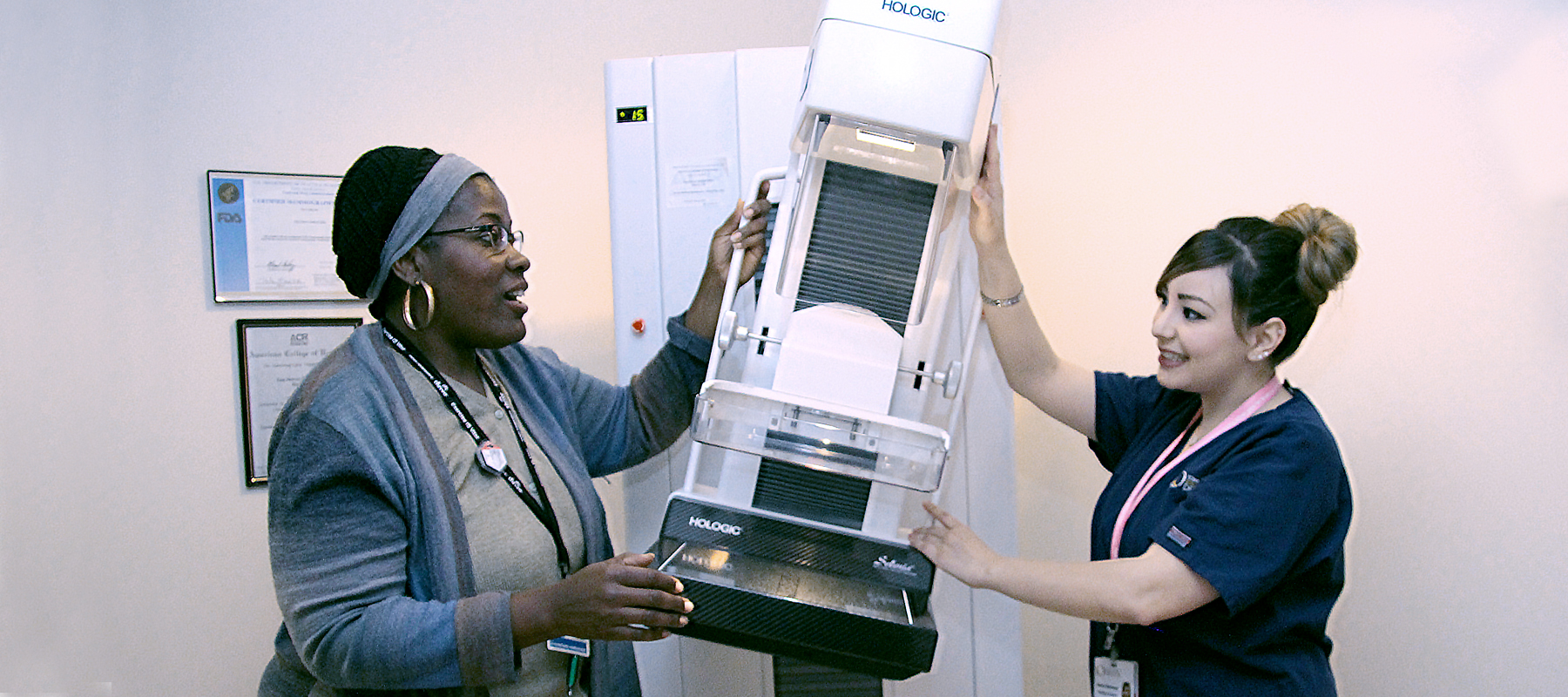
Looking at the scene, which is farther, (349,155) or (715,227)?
(349,155)

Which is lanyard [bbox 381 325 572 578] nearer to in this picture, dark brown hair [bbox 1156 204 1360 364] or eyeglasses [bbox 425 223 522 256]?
eyeglasses [bbox 425 223 522 256]

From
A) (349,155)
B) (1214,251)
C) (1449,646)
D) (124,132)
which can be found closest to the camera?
(1214,251)

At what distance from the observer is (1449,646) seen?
169 centimetres

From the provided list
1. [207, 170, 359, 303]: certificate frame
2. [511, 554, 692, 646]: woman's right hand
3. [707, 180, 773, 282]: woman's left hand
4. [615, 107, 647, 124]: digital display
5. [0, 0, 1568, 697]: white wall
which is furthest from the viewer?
[207, 170, 359, 303]: certificate frame

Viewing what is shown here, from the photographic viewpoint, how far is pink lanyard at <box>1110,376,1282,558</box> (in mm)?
1375

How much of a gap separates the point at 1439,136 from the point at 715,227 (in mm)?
1309

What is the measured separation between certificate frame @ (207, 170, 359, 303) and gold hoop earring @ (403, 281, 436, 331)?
894 mm

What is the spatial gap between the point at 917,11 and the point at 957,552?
0.74m

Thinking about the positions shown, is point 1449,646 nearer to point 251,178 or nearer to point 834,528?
point 834,528

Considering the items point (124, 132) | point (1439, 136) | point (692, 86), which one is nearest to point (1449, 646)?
point (1439, 136)

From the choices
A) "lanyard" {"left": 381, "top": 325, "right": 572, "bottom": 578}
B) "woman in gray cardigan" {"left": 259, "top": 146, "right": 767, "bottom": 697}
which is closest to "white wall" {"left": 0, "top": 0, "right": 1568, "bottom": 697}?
"woman in gray cardigan" {"left": 259, "top": 146, "right": 767, "bottom": 697}

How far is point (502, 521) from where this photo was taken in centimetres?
128

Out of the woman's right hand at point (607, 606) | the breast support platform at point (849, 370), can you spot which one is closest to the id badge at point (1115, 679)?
the breast support platform at point (849, 370)

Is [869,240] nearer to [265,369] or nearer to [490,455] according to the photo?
[490,455]
